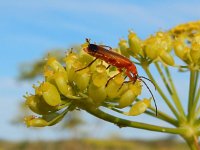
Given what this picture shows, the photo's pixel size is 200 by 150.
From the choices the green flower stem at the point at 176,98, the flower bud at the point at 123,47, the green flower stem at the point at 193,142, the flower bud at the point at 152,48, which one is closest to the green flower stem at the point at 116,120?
the green flower stem at the point at 193,142

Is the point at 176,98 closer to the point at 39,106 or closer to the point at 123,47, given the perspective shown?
the point at 123,47

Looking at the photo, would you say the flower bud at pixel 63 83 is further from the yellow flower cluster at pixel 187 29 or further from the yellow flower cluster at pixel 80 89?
the yellow flower cluster at pixel 187 29

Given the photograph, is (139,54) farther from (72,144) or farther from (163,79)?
(72,144)

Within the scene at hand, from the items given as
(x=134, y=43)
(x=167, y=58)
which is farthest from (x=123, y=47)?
(x=167, y=58)

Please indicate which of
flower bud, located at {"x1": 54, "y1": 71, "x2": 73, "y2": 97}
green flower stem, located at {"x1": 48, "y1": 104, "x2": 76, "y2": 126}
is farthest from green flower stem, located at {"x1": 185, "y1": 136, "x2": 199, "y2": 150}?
flower bud, located at {"x1": 54, "y1": 71, "x2": 73, "y2": 97}

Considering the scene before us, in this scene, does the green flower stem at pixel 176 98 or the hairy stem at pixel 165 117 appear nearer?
the hairy stem at pixel 165 117

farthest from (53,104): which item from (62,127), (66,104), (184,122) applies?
(62,127)
